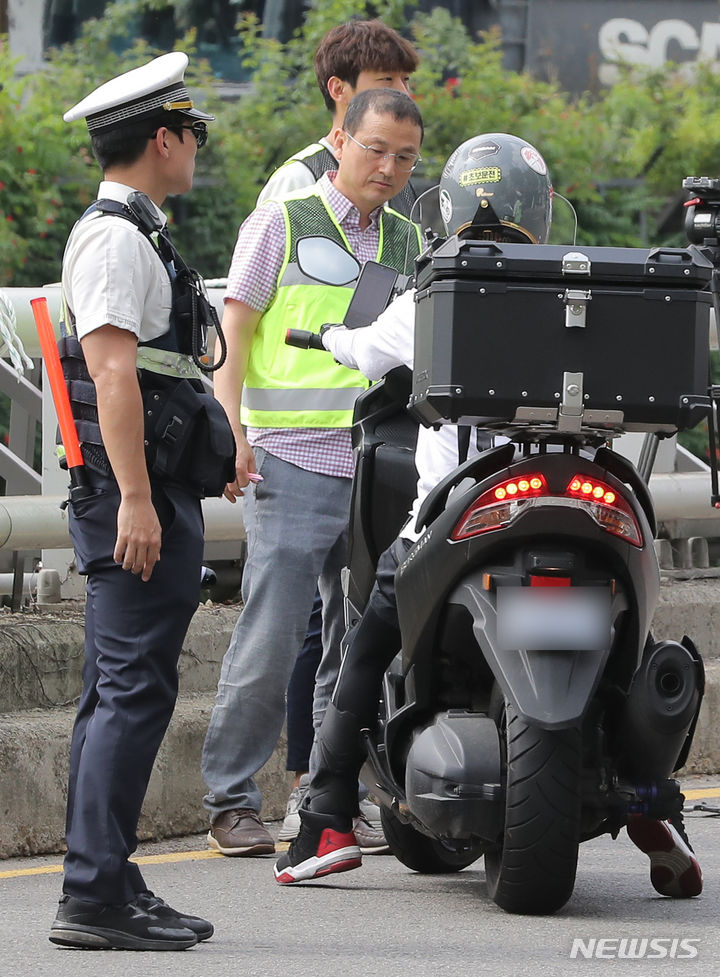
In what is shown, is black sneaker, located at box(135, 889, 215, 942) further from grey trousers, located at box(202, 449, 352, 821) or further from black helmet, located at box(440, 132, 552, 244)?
black helmet, located at box(440, 132, 552, 244)

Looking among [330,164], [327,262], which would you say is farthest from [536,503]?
[330,164]

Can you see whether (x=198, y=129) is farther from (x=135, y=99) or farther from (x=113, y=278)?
(x=113, y=278)

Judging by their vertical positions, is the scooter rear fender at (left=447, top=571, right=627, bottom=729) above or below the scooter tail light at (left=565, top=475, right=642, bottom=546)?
below

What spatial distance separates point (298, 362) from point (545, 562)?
1.63 metres

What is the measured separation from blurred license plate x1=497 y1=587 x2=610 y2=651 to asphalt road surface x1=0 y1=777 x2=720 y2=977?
2.13 feet

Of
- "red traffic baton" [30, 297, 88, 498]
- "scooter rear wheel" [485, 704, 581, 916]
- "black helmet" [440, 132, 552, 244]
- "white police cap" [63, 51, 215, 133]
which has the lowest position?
"scooter rear wheel" [485, 704, 581, 916]

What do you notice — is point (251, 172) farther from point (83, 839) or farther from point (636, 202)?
point (83, 839)

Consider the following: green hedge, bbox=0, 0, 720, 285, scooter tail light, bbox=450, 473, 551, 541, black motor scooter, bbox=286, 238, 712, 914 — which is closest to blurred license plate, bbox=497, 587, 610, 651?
black motor scooter, bbox=286, 238, 712, 914

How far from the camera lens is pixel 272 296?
229 inches

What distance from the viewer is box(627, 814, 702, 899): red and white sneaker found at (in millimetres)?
4879

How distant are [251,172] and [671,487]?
14.9m

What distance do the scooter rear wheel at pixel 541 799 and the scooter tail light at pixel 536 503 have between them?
0.41 meters

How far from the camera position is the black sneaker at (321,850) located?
16.4 feet

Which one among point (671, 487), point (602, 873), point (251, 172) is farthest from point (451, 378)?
point (251, 172)
